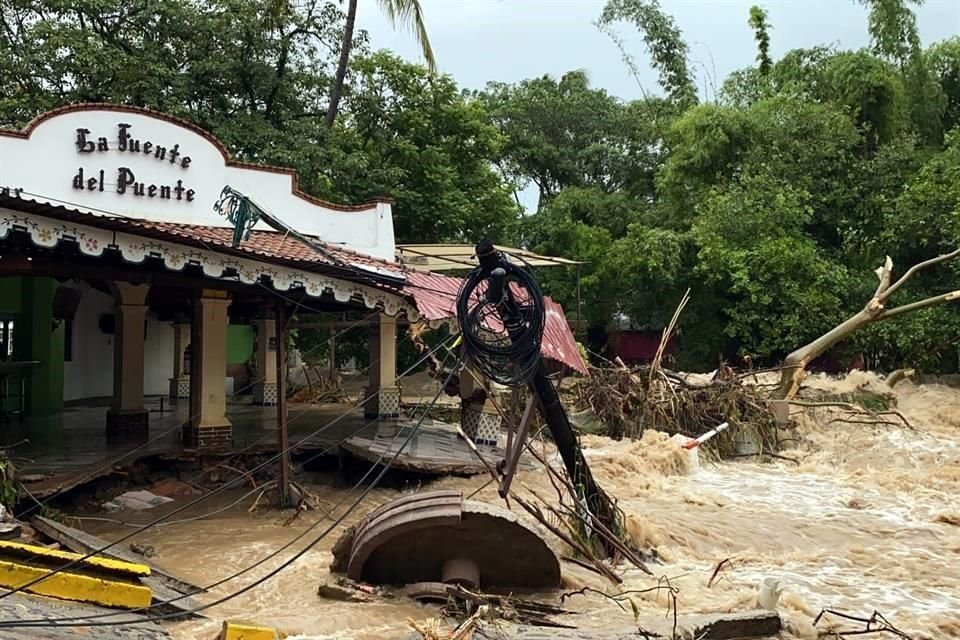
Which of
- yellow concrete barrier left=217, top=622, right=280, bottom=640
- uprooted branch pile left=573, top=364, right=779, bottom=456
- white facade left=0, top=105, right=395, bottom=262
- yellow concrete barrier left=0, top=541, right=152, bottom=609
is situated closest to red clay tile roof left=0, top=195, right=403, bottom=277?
white facade left=0, top=105, right=395, bottom=262

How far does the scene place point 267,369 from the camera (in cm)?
1820

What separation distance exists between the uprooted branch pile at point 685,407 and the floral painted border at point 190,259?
25.7ft

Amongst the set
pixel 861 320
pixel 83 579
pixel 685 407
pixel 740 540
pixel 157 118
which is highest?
pixel 157 118

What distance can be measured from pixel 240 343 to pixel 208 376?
1225cm

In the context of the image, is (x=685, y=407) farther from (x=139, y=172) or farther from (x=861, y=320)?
(x=139, y=172)

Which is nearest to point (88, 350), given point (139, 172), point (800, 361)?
point (139, 172)

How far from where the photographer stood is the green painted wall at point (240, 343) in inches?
904

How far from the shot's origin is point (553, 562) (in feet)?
23.7

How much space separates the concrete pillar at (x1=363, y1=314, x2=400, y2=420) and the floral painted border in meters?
4.94

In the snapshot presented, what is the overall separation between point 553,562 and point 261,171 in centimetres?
840

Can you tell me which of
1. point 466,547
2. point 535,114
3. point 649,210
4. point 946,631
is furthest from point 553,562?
point 535,114

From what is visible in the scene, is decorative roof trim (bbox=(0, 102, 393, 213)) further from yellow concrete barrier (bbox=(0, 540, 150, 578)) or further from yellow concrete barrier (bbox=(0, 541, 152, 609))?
yellow concrete barrier (bbox=(0, 541, 152, 609))

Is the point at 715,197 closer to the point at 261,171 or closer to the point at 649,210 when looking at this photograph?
the point at 649,210

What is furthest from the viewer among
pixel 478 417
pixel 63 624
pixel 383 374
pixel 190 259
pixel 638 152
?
pixel 638 152
